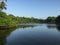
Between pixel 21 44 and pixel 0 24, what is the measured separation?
118 feet

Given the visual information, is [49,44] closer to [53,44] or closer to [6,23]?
[53,44]

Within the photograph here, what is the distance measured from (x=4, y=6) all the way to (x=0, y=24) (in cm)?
1570

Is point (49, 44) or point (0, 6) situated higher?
point (0, 6)

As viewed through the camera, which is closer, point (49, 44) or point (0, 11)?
point (49, 44)

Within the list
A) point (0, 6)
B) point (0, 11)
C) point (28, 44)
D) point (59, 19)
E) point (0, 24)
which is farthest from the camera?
point (59, 19)

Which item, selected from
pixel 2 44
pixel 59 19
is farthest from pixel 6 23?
pixel 59 19

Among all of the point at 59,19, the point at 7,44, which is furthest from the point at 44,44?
the point at 59,19

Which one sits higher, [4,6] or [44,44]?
[4,6]

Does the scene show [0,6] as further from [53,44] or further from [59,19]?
[59,19]

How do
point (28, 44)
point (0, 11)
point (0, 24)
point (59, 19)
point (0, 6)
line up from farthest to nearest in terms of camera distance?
point (59, 19) < point (0, 11) < point (0, 6) < point (0, 24) < point (28, 44)

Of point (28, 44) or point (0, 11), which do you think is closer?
point (28, 44)

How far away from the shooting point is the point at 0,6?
211 ft

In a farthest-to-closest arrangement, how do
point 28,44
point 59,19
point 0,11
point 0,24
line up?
point 59,19, point 0,11, point 0,24, point 28,44

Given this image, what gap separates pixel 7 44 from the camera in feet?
59.6
